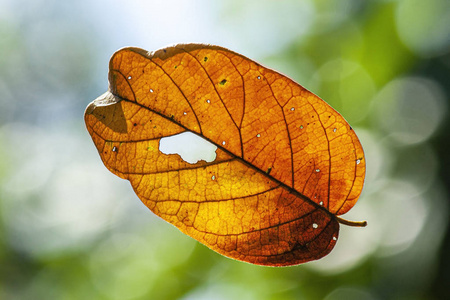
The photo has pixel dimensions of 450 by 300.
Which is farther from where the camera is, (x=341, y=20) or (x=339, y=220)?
(x=341, y=20)

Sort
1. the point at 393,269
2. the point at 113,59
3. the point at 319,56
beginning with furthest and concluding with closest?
the point at 319,56
the point at 393,269
the point at 113,59

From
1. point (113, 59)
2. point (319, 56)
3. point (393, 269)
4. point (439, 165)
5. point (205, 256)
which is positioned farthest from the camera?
point (319, 56)

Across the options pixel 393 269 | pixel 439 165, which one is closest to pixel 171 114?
pixel 393 269

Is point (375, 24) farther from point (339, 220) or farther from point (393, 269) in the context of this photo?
Result: point (339, 220)

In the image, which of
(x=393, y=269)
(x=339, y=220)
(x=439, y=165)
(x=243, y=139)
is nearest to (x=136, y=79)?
(x=243, y=139)

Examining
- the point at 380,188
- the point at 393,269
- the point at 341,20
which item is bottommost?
the point at 393,269

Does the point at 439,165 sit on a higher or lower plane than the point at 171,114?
higher

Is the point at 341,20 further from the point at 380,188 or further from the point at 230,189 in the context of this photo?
the point at 230,189
